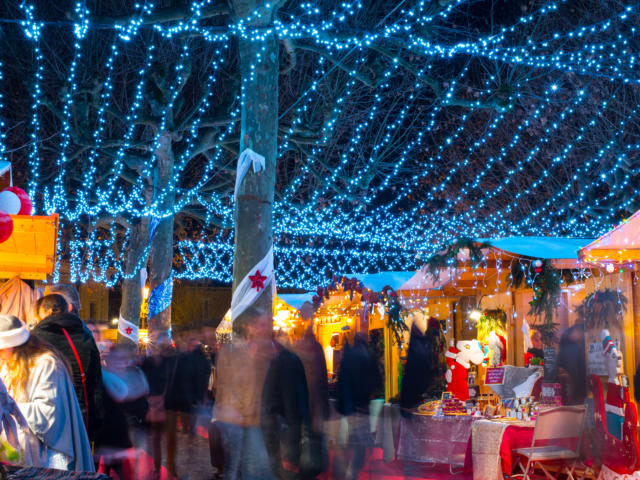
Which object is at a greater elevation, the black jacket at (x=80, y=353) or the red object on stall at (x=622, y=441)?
the black jacket at (x=80, y=353)

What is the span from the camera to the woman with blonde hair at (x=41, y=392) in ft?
10.9

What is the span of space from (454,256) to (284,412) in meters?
5.41

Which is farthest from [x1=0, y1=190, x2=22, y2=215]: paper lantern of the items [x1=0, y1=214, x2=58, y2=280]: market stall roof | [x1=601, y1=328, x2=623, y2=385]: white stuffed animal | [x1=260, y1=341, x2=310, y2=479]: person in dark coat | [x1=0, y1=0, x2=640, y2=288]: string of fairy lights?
[x1=601, y1=328, x2=623, y2=385]: white stuffed animal

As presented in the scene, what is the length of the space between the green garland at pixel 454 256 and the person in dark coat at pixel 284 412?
498 cm

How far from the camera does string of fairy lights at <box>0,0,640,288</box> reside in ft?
39.2

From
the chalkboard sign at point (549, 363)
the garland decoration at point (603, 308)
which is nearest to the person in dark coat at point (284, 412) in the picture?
the chalkboard sign at point (549, 363)

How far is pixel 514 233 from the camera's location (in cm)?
2014

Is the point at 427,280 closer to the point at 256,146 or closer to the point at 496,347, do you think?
the point at 496,347

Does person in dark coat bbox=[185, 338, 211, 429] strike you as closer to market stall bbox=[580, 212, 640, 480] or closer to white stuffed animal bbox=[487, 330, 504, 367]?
market stall bbox=[580, 212, 640, 480]

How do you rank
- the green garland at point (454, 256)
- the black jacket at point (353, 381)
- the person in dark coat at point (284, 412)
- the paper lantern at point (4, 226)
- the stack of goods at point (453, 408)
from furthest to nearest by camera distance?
the green garland at point (454, 256), the stack of goods at point (453, 408), the black jacket at point (353, 381), the paper lantern at point (4, 226), the person in dark coat at point (284, 412)

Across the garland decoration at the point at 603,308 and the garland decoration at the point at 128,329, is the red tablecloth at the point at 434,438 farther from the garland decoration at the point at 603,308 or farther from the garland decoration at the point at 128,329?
the garland decoration at the point at 128,329

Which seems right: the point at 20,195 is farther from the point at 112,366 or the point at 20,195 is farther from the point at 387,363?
the point at 387,363

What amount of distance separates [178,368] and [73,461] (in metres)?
4.37

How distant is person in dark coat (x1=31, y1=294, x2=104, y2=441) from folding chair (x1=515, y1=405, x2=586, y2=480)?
403 centimetres
